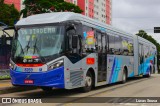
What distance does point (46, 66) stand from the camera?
46.6 ft

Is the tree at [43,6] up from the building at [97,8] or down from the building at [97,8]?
down

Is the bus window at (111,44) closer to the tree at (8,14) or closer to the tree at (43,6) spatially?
the tree at (43,6)

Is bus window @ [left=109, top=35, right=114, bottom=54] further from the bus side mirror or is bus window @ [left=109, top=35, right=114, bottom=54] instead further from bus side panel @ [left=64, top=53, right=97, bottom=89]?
the bus side mirror

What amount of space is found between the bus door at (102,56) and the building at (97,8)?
324 ft

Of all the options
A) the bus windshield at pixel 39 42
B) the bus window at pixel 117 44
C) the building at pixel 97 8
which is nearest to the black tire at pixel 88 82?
the bus windshield at pixel 39 42

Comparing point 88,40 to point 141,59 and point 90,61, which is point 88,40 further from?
point 141,59


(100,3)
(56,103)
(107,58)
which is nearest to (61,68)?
(56,103)

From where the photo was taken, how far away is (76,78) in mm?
15516

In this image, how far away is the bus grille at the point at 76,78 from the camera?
49.7 feet

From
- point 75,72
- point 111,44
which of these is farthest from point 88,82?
point 111,44

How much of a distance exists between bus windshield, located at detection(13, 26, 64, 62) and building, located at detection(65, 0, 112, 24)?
103 meters

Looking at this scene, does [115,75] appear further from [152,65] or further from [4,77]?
[152,65]

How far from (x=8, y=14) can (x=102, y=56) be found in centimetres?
4362

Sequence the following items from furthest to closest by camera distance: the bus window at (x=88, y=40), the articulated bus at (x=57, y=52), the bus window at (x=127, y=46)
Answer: the bus window at (x=127, y=46) < the bus window at (x=88, y=40) < the articulated bus at (x=57, y=52)
